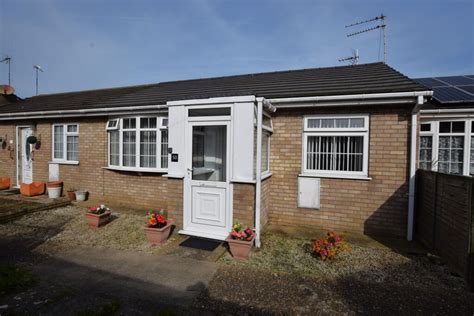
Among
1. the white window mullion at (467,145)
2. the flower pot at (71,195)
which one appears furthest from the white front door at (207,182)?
the white window mullion at (467,145)

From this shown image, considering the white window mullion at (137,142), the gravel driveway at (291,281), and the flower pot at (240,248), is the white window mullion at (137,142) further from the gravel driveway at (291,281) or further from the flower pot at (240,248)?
the flower pot at (240,248)

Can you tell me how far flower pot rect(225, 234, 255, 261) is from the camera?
13.4ft

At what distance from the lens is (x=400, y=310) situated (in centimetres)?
283

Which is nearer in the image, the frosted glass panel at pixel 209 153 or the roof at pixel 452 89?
the frosted glass panel at pixel 209 153

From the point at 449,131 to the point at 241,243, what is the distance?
21.4 ft

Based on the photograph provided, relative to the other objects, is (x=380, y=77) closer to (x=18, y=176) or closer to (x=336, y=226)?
(x=336, y=226)

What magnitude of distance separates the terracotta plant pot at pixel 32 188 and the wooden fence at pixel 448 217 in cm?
1100

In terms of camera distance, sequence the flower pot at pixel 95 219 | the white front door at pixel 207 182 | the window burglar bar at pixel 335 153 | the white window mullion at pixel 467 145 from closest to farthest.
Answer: the white front door at pixel 207 182, the window burglar bar at pixel 335 153, the flower pot at pixel 95 219, the white window mullion at pixel 467 145

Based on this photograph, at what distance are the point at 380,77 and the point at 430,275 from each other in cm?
432

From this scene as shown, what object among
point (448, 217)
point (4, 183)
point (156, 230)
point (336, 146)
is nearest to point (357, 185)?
point (336, 146)

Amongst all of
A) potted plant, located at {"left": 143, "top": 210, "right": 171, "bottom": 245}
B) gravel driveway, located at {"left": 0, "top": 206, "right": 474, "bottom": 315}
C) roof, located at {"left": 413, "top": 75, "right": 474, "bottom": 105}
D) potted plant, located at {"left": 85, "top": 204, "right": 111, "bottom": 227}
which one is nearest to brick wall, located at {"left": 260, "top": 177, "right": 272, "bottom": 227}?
gravel driveway, located at {"left": 0, "top": 206, "right": 474, "bottom": 315}

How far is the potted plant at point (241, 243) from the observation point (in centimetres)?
408

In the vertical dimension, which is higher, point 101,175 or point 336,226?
point 101,175

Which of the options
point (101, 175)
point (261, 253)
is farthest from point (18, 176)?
point (261, 253)
